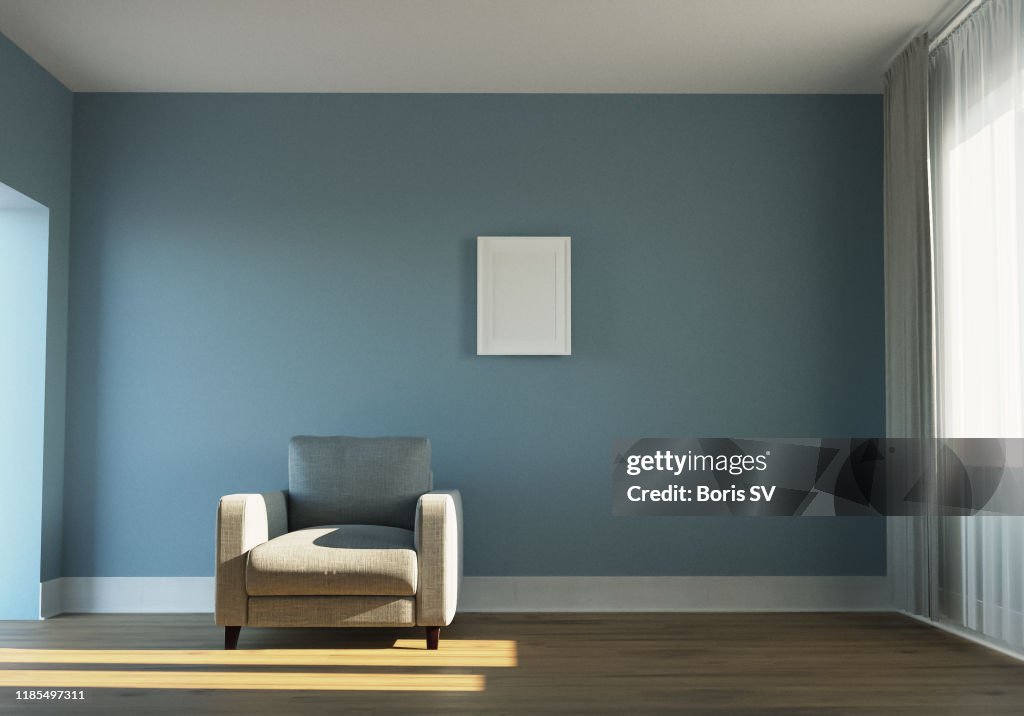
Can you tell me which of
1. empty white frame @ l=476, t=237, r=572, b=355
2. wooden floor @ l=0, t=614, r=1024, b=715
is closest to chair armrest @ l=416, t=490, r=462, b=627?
wooden floor @ l=0, t=614, r=1024, b=715

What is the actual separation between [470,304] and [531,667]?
2113 millimetres

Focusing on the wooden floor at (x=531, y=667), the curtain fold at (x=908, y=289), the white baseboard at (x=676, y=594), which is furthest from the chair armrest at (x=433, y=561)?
the curtain fold at (x=908, y=289)

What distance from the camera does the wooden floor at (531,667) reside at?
10.4ft

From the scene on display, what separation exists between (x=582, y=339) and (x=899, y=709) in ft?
8.30

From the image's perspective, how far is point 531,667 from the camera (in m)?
3.68

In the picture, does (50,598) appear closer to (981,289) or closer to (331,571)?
(331,571)

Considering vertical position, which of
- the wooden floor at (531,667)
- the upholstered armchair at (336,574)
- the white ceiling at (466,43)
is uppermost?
the white ceiling at (466,43)

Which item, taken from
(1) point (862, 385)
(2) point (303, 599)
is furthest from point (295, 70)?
(1) point (862, 385)

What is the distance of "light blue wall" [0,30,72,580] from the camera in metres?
4.54

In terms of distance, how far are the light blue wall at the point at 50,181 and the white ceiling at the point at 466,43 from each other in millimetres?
154

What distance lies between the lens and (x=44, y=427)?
15.8 ft

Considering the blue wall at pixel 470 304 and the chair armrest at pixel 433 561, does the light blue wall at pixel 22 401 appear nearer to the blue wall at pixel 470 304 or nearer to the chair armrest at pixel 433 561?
the blue wall at pixel 470 304

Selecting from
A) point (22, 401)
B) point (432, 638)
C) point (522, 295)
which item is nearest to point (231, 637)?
point (432, 638)

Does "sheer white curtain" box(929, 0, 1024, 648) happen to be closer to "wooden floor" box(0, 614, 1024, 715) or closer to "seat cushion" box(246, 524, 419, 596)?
"wooden floor" box(0, 614, 1024, 715)
